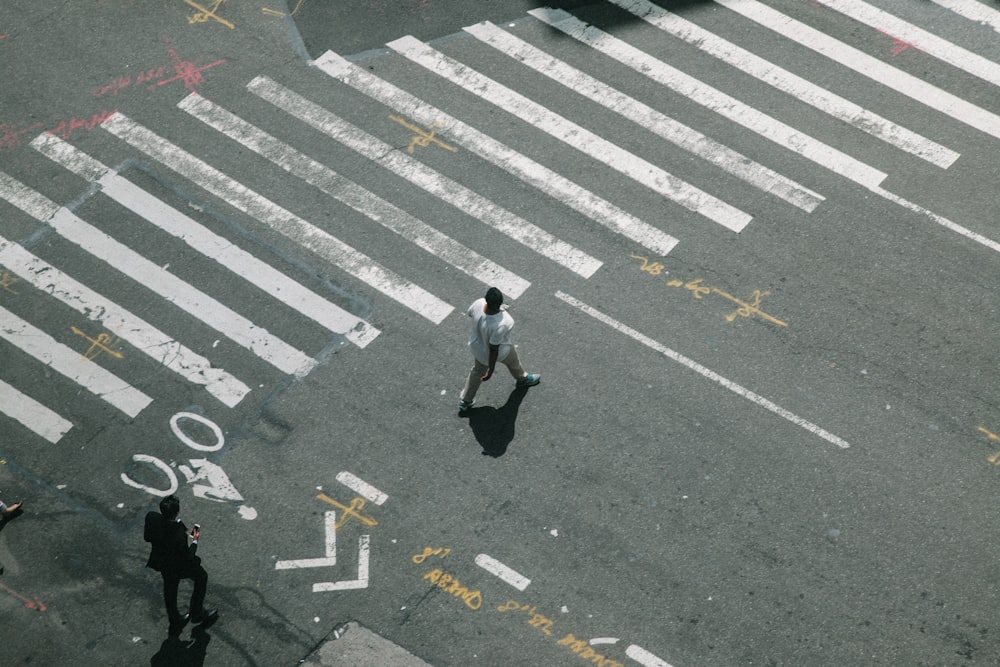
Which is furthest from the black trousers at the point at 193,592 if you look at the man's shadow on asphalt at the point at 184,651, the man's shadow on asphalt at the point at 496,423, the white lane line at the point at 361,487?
the man's shadow on asphalt at the point at 496,423

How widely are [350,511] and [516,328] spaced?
278cm

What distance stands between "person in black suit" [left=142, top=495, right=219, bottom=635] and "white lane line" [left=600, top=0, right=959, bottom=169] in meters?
9.33

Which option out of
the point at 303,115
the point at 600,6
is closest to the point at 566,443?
the point at 303,115

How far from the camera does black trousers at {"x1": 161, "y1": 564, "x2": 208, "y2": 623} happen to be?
1025 centimetres

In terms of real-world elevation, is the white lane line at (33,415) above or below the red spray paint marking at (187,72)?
below

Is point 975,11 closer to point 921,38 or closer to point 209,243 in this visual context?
point 921,38

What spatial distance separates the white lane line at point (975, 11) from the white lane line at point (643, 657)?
1019cm

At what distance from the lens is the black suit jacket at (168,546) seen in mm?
A: 9938

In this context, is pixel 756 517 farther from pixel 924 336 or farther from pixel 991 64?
pixel 991 64

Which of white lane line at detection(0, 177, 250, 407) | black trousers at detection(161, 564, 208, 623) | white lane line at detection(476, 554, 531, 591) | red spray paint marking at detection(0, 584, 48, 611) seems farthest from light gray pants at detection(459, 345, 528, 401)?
red spray paint marking at detection(0, 584, 48, 611)

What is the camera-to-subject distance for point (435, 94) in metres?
15.3

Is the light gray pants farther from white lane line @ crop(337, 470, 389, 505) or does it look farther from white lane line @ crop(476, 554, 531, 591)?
white lane line @ crop(476, 554, 531, 591)

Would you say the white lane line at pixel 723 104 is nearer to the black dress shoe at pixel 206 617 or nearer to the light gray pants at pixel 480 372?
the light gray pants at pixel 480 372

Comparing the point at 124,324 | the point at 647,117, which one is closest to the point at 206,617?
the point at 124,324
